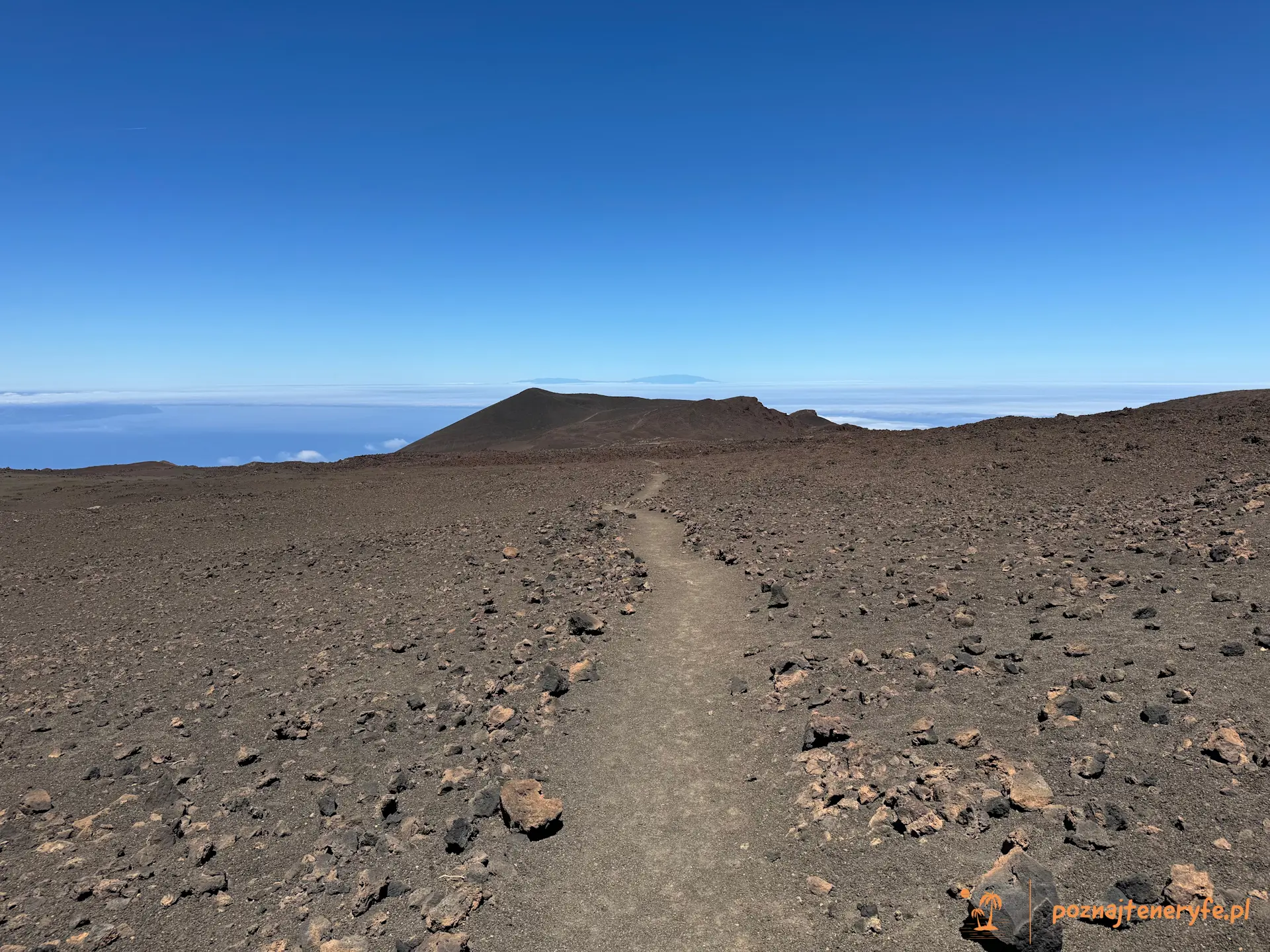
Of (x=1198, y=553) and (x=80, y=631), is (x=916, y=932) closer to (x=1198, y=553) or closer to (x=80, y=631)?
(x=1198, y=553)

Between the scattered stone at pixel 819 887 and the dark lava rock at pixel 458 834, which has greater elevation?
the scattered stone at pixel 819 887

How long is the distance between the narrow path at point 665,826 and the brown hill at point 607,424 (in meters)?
33.5

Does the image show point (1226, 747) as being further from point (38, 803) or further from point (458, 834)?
point (38, 803)

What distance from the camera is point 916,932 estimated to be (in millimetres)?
3914

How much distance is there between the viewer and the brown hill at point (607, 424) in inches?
1788

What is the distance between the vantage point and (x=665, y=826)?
5461 millimetres

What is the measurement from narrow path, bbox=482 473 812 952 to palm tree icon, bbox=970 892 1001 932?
3.32 ft

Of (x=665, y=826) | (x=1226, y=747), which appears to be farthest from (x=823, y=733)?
(x=1226, y=747)

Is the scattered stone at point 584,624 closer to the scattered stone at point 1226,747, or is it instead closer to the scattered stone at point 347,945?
the scattered stone at point 347,945

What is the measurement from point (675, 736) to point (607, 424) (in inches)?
1716

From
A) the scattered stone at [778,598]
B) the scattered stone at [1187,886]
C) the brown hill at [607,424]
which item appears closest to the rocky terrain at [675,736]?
the scattered stone at [1187,886]

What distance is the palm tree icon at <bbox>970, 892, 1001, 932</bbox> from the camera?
12.3ft

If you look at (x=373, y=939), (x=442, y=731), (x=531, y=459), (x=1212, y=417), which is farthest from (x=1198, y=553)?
(x=531, y=459)
